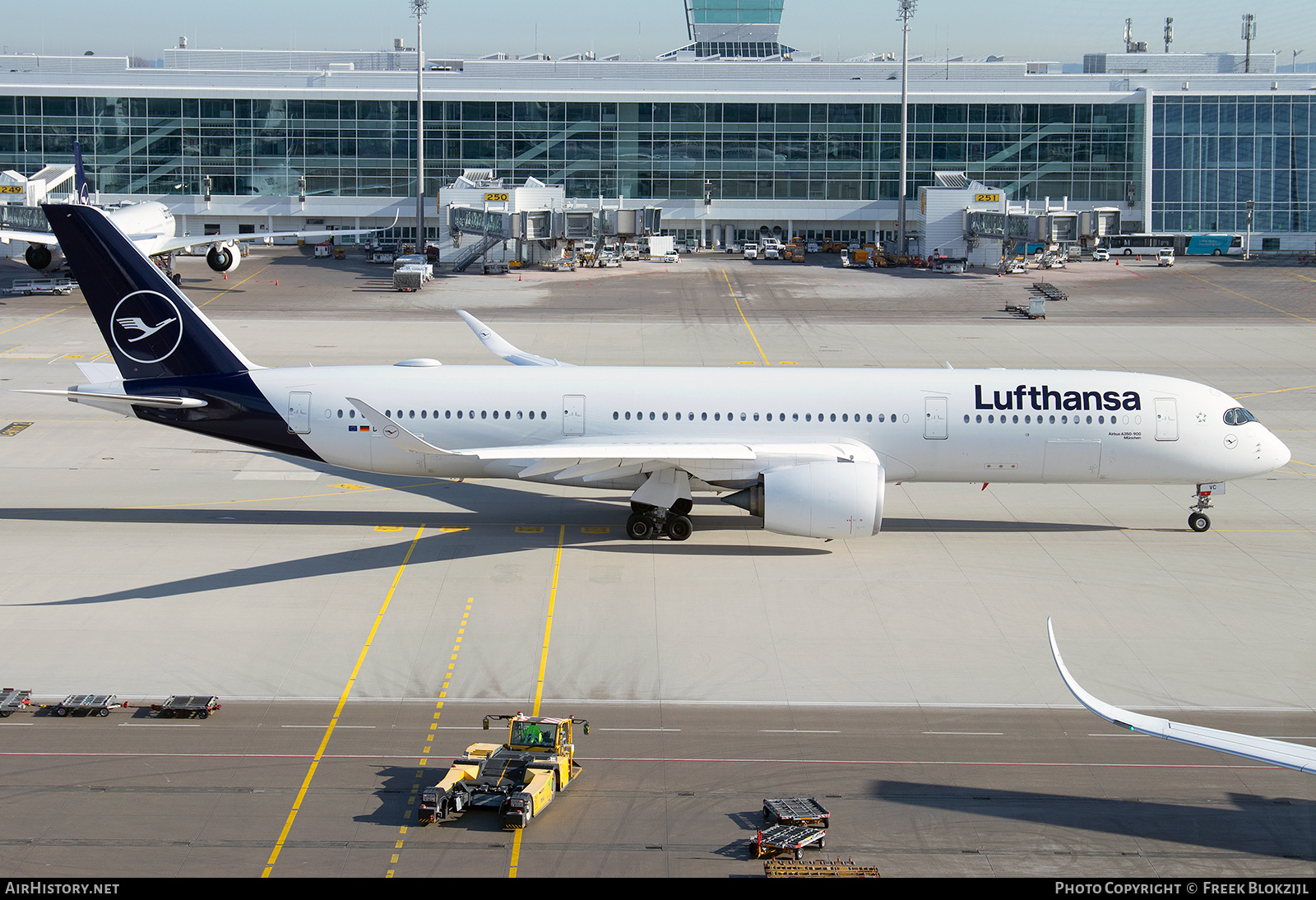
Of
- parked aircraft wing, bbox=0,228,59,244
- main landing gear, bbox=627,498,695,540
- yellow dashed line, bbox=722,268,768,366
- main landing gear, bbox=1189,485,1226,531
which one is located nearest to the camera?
main landing gear, bbox=627,498,695,540

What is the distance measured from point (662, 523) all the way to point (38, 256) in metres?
64.2

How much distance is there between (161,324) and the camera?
3297 cm

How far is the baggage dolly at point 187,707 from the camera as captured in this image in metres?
22.0

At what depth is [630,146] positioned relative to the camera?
405 feet

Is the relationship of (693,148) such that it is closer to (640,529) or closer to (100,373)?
(100,373)

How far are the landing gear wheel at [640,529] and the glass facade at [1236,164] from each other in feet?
344

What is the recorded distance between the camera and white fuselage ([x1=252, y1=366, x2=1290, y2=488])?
33062 mm

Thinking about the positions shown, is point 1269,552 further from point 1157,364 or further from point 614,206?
point 614,206

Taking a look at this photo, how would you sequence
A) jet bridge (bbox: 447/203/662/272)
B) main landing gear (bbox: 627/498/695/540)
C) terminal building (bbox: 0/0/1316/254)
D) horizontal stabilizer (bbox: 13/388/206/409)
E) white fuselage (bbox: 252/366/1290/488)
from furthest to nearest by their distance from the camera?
terminal building (bbox: 0/0/1316/254) → jet bridge (bbox: 447/203/662/272) → white fuselage (bbox: 252/366/1290/488) → main landing gear (bbox: 627/498/695/540) → horizontal stabilizer (bbox: 13/388/206/409)

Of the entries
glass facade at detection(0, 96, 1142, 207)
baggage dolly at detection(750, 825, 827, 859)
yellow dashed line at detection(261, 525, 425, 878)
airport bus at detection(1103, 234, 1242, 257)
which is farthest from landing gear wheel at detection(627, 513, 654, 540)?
airport bus at detection(1103, 234, 1242, 257)

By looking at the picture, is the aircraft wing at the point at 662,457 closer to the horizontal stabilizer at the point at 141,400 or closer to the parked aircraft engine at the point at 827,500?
the parked aircraft engine at the point at 827,500

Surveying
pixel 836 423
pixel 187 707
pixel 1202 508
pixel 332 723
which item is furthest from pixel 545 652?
pixel 1202 508

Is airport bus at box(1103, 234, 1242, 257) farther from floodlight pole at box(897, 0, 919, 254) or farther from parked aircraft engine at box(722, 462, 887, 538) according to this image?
parked aircraft engine at box(722, 462, 887, 538)

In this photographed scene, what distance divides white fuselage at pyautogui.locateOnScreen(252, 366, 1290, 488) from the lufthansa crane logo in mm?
2489
